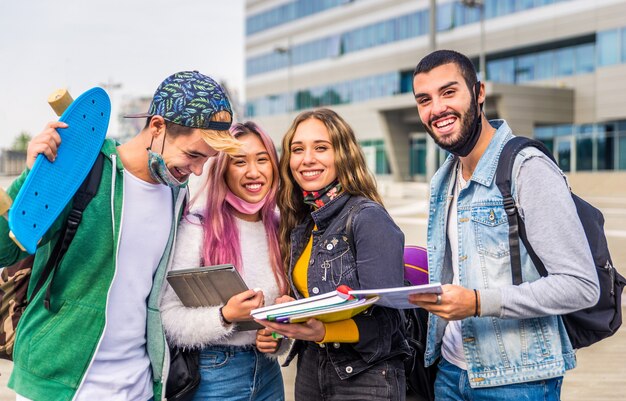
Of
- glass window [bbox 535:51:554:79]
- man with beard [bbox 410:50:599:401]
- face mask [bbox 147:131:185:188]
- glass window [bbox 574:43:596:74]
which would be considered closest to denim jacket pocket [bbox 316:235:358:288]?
man with beard [bbox 410:50:599:401]

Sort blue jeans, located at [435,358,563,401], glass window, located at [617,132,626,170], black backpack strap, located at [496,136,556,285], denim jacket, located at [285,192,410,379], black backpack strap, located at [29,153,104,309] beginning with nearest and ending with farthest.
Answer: black backpack strap, located at [29,153,104,309]
black backpack strap, located at [496,136,556,285]
blue jeans, located at [435,358,563,401]
denim jacket, located at [285,192,410,379]
glass window, located at [617,132,626,170]

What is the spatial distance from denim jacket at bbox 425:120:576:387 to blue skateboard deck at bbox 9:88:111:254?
56.4 inches

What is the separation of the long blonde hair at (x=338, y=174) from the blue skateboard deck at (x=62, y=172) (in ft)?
3.10

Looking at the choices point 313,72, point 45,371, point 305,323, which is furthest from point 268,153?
point 313,72

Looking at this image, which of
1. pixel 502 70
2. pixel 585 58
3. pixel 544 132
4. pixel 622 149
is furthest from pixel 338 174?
pixel 502 70

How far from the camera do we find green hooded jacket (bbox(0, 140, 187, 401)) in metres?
2.35

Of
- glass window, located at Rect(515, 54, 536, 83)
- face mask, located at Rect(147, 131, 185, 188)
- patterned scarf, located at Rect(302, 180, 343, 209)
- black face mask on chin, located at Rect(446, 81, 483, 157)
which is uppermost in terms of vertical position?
glass window, located at Rect(515, 54, 536, 83)

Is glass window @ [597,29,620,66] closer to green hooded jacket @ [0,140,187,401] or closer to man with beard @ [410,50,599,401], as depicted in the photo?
man with beard @ [410,50,599,401]

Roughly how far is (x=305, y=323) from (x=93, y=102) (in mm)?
1131

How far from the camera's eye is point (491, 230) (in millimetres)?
2537

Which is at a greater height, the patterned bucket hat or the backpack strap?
the patterned bucket hat

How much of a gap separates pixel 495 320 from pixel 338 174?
0.91 m

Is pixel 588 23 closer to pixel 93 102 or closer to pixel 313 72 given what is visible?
pixel 313 72

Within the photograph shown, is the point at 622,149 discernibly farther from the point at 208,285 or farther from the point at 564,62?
the point at 208,285
